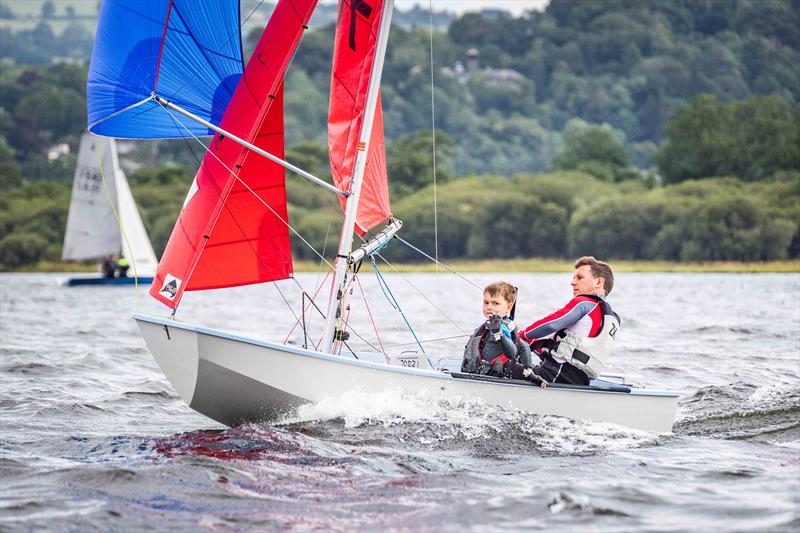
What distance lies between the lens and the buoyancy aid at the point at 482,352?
9320 millimetres

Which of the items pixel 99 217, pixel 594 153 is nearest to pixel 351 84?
pixel 99 217

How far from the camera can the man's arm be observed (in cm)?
949

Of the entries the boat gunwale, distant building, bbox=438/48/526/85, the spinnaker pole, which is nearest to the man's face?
the boat gunwale

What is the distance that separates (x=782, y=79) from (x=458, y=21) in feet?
271

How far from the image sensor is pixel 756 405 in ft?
37.4

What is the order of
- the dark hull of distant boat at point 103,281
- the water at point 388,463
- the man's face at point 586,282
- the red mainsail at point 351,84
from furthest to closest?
1. the dark hull of distant boat at point 103,281
2. the red mainsail at point 351,84
3. the man's face at point 586,282
4. the water at point 388,463

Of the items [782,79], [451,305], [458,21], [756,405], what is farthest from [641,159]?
[756,405]

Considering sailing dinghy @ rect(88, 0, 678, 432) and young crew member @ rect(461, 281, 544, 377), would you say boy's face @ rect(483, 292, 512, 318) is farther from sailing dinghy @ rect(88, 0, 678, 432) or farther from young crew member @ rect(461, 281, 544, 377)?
sailing dinghy @ rect(88, 0, 678, 432)

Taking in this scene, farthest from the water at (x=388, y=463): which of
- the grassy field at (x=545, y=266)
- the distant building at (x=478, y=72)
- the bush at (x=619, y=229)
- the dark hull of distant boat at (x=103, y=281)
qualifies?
the distant building at (x=478, y=72)

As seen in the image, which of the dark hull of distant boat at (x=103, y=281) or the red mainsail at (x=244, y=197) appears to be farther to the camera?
the dark hull of distant boat at (x=103, y=281)

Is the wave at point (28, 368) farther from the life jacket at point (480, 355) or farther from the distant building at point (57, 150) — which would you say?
the distant building at point (57, 150)

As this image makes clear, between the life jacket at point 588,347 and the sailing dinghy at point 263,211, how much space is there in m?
0.21

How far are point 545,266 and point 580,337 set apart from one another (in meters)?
58.2

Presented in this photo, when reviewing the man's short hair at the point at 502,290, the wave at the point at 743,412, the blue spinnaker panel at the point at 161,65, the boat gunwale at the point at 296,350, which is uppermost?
the blue spinnaker panel at the point at 161,65
